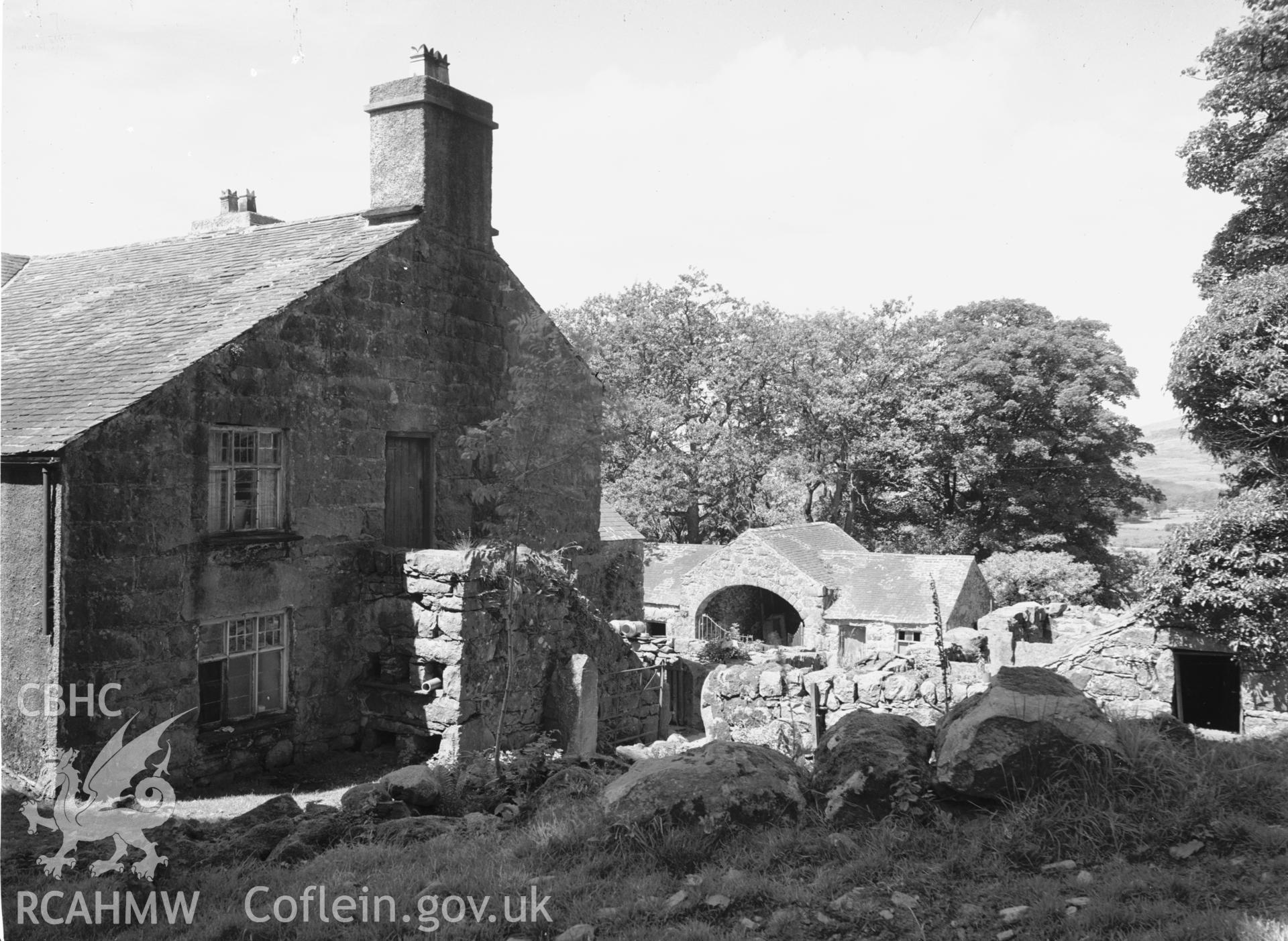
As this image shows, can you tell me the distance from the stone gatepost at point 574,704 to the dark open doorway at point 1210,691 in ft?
39.4

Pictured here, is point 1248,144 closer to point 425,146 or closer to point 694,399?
point 425,146

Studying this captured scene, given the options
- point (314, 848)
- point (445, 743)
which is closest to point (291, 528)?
point (445, 743)

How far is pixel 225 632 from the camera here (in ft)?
39.6

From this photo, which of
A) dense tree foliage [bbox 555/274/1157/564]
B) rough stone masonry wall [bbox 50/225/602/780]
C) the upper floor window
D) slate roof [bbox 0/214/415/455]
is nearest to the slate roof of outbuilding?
dense tree foliage [bbox 555/274/1157/564]

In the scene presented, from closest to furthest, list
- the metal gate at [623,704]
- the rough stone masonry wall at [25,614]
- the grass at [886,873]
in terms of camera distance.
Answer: the grass at [886,873], the rough stone masonry wall at [25,614], the metal gate at [623,704]

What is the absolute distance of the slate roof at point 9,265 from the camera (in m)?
17.7

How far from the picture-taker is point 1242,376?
1780 cm

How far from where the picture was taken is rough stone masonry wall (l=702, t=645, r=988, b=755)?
48.3 feet

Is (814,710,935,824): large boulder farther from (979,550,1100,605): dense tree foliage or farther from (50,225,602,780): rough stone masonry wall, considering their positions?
(979,550,1100,605): dense tree foliage

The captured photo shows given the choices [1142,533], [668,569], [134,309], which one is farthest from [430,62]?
[1142,533]

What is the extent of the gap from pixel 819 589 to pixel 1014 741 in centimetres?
2294

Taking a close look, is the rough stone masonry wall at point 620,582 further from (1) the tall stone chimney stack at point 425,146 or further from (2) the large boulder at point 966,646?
(1) the tall stone chimney stack at point 425,146

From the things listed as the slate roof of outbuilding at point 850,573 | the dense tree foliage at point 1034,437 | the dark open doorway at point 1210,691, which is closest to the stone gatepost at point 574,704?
the dark open doorway at point 1210,691

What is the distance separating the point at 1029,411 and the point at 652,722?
2779cm
